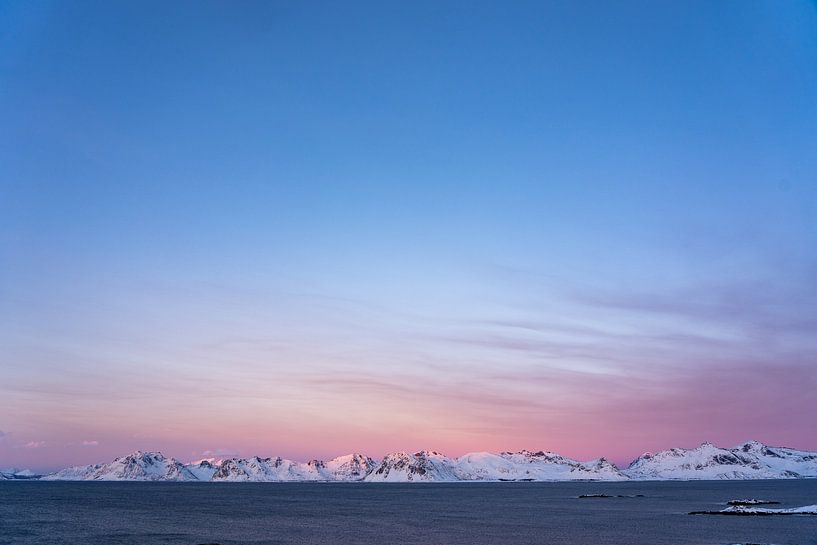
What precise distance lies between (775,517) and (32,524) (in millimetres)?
137303

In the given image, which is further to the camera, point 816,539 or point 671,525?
point 671,525

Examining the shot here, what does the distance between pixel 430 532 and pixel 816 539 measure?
53.0m

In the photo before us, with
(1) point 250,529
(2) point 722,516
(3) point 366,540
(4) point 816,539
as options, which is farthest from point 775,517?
(1) point 250,529

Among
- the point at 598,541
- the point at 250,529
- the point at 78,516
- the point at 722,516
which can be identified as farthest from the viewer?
the point at 78,516

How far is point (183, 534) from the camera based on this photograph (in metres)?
98.5

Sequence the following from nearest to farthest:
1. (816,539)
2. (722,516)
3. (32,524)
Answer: (816,539) < (32,524) < (722,516)

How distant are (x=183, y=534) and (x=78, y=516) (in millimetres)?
58313

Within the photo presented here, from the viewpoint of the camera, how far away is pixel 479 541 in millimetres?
89500

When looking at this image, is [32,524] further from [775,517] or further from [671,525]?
[775,517]

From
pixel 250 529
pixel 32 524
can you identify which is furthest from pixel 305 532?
pixel 32 524

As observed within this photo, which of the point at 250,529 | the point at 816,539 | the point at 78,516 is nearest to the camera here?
the point at 816,539

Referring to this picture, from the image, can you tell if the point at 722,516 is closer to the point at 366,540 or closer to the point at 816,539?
the point at 816,539

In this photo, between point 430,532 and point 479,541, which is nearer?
point 479,541

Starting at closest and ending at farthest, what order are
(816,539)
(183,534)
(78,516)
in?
(816,539) → (183,534) → (78,516)
